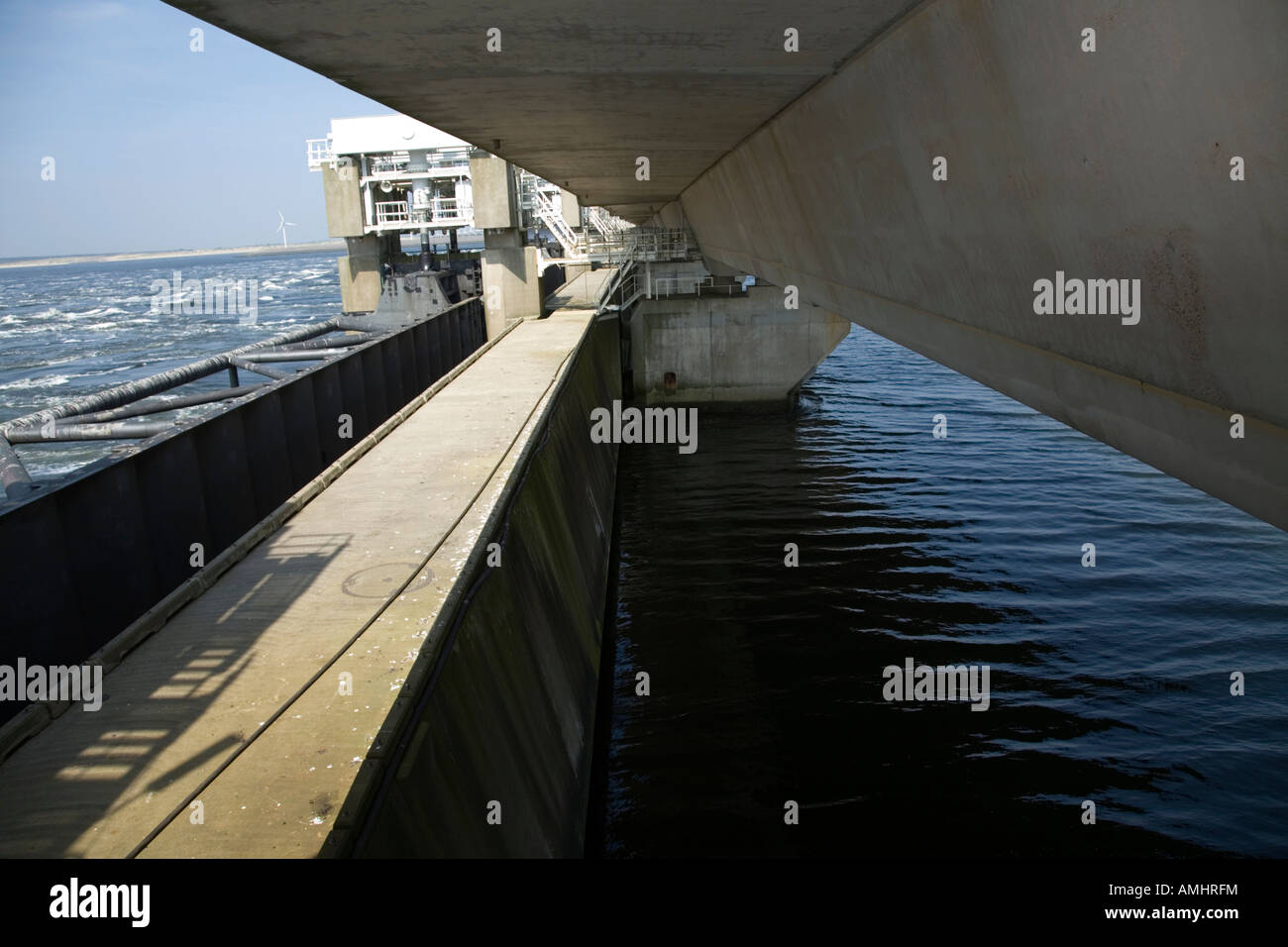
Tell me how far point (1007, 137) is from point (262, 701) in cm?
686

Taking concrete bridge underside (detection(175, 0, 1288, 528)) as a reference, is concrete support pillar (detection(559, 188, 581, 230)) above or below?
above

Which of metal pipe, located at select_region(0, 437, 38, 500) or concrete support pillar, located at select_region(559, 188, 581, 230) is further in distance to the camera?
concrete support pillar, located at select_region(559, 188, 581, 230)

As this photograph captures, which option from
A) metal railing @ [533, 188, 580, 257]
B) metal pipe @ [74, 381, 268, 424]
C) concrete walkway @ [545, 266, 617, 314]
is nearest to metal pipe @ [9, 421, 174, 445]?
metal pipe @ [74, 381, 268, 424]

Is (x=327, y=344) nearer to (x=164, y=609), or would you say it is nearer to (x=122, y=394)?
(x=122, y=394)

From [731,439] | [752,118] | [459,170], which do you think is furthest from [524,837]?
[459,170]

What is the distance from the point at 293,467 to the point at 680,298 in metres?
24.2

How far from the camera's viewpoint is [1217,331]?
17.1 ft

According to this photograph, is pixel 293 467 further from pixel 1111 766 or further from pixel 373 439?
pixel 1111 766

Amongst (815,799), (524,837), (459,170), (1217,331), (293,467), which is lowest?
(815,799)

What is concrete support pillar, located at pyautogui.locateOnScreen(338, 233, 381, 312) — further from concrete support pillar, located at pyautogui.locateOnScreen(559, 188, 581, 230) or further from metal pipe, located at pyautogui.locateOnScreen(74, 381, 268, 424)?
metal pipe, located at pyautogui.locateOnScreen(74, 381, 268, 424)

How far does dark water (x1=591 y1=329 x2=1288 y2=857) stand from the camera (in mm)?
11508

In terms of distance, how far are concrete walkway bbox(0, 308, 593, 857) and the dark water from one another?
4.82 m

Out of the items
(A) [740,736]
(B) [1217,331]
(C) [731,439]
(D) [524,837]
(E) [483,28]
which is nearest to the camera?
(B) [1217,331]

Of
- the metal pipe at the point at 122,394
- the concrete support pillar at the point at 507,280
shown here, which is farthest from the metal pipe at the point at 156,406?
the concrete support pillar at the point at 507,280
